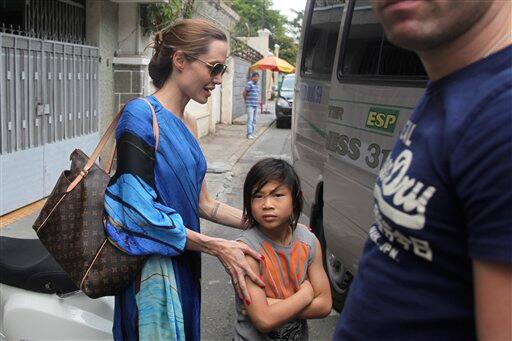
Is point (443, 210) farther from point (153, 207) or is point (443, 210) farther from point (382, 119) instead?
point (382, 119)

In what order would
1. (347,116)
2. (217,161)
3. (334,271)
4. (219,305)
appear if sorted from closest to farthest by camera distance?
1. (347,116)
2. (219,305)
3. (334,271)
4. (217,161)

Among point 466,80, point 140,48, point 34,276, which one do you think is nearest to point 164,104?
point 34,276

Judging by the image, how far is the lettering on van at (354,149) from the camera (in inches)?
121

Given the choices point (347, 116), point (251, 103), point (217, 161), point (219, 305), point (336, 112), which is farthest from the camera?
point (251, 103)

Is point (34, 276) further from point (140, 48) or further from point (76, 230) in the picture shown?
point (140, 48)

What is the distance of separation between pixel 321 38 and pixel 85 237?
3.45m

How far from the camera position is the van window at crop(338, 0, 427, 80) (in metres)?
2.96

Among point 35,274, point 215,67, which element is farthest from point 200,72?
point 35,274

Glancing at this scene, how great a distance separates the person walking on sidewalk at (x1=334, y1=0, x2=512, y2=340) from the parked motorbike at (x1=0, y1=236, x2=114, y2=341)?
1.62 m

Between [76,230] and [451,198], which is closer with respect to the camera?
[451,198]

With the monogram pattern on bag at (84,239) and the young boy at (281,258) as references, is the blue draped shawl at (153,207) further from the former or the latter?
the young boy at (281,258)

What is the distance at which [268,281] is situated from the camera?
2.06m

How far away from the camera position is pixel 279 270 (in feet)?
6.85

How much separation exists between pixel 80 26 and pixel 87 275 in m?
6.16
